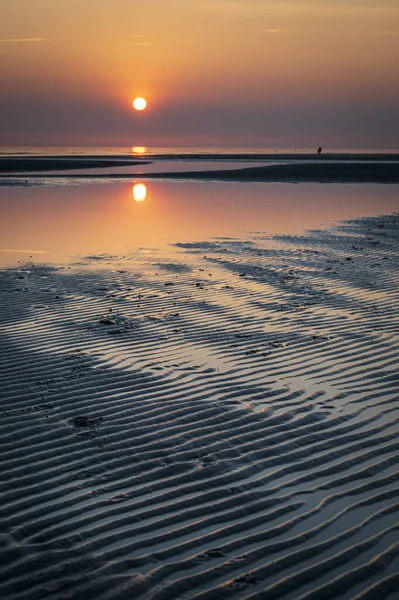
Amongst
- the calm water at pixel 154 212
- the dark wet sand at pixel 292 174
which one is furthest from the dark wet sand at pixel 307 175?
the calm water at pixel 154 212

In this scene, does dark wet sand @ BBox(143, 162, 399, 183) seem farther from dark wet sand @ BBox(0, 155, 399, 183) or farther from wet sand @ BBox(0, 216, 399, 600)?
wet sand @ BBox(0, 216, 399, 600)

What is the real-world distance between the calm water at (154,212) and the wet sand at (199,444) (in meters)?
5.81

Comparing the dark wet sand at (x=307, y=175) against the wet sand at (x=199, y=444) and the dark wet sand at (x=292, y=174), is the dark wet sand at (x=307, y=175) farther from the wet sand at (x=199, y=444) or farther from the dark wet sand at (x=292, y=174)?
the wet sand at (x=199, y=444)

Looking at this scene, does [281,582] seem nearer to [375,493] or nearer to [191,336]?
[375,493]

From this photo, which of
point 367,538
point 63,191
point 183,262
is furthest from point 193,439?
point 63,191

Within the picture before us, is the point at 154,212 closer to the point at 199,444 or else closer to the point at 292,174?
the point at 199,444

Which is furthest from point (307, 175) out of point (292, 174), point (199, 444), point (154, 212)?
point (199, 444)

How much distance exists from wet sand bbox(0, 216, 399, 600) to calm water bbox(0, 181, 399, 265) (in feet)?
19.1

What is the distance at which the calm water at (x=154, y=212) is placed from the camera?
16344 millimetres

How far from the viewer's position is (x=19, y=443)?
17.6 feet

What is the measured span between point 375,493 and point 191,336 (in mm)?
4074

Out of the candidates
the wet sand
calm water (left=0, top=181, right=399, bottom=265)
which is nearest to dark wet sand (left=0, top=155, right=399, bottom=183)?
calm water (left=0, top=181, right=399, bottom=265)

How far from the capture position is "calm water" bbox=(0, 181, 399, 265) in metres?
16.3

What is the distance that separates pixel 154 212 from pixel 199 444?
18.0m
